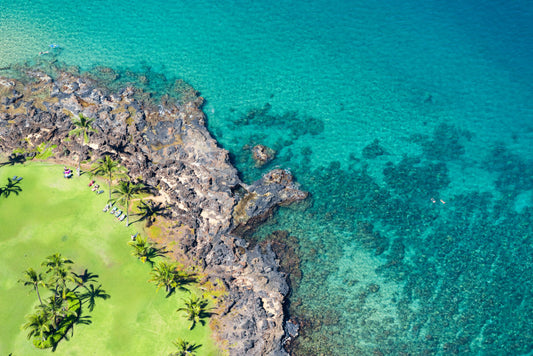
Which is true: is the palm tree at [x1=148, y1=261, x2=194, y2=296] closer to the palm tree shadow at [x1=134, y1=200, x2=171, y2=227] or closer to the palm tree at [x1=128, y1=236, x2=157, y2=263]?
the palm tree at [x1=128, y1=236, x2=157, y2=263]

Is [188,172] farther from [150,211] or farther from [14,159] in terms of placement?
[14,159]

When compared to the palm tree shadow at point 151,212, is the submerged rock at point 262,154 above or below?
above

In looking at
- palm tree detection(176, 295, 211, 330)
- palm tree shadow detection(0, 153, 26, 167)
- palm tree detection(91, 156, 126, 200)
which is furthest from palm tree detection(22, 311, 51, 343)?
palm tree shadow detection(0, 153, 26, 167)

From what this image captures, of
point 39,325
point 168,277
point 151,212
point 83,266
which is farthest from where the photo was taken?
point 151,212

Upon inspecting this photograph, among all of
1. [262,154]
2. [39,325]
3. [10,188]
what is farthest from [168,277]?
[10,188]

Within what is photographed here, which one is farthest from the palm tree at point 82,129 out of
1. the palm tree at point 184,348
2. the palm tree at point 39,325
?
the palm tree at point 184,348

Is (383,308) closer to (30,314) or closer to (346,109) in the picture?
(346,109)

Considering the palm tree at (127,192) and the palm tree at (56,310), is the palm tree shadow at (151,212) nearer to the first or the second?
the palm tree at (127,192)
